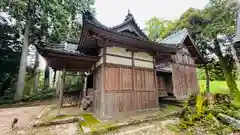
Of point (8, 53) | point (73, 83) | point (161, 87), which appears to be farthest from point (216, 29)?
point (8, 53)

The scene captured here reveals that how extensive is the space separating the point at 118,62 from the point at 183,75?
625 cm

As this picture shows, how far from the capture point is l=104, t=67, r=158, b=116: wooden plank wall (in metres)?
5.13

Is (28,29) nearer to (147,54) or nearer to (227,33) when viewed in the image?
(147,54)

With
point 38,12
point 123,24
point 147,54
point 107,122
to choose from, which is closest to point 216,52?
point 147,54

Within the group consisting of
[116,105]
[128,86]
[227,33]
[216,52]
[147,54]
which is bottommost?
[116,105]

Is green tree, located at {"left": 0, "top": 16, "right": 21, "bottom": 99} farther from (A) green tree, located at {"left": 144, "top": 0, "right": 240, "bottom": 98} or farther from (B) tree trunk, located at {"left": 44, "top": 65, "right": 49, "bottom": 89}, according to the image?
(A) green tree, located at {"left": 144, "top": 0, "right": 240, "bottom": 98}

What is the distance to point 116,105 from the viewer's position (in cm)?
520

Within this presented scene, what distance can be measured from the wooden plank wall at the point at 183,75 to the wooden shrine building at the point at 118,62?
2.81 meters

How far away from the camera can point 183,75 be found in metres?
9.51

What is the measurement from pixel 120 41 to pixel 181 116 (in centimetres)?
414

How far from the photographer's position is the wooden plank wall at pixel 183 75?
8.98m

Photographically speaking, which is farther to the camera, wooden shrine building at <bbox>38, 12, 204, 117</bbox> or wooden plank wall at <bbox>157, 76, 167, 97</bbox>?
wooden plank wall at <bbox>157, 76, 167, 97</bbox>

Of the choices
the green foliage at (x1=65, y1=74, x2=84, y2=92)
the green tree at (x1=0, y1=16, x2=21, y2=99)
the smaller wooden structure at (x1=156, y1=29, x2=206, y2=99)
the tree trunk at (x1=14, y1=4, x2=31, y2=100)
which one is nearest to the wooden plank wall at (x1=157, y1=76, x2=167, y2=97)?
the smaller wooden structure at (x1=156, y1=29, x2=206, y2=99)

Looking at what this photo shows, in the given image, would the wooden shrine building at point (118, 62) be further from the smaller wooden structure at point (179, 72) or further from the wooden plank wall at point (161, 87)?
the wooden plank wall at point (161, 87)
